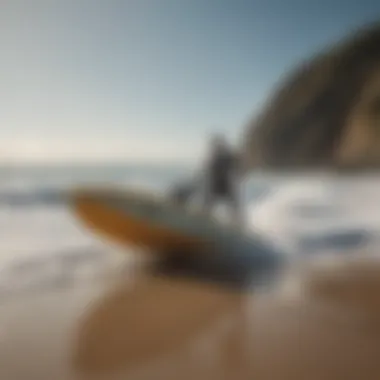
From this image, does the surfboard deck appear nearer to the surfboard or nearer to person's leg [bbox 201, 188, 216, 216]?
the surfboard

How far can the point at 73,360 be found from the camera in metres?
1.29

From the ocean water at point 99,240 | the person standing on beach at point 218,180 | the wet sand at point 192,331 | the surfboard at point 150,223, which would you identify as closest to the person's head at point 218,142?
the person standing on beach at point 218,180

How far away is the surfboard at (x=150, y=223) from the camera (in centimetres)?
222

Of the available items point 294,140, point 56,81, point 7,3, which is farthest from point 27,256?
point 294,140

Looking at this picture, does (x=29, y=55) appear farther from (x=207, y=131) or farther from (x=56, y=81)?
(x=207, y=131)

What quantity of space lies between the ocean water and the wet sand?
1.25 ft

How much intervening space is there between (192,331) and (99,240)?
1104 millimetres

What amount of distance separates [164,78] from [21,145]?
0.91 metres

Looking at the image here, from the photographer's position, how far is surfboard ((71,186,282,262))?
2.22 metres

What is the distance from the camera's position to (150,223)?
2.23 m

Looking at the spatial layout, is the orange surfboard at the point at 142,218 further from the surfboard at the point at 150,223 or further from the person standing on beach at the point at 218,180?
the person standing on beach at the point at 218,180

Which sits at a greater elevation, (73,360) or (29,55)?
(29,55)

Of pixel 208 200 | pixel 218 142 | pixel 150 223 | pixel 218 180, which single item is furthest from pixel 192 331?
pixel 218 142

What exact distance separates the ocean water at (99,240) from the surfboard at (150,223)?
0.16 m
